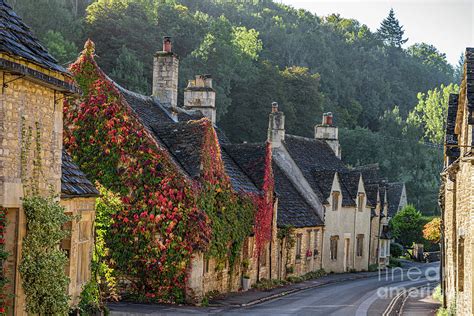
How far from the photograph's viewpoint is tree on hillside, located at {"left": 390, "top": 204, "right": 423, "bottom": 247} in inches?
2795

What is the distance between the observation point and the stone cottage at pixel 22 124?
14.5 meters

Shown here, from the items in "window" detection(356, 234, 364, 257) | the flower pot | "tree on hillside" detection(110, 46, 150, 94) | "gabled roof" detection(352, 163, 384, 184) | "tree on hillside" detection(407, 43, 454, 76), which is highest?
"tree on hillside" detection(407, 43, 454, 76)

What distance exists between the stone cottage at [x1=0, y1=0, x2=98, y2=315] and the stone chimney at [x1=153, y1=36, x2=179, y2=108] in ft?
75.2

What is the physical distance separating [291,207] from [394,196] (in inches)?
1536

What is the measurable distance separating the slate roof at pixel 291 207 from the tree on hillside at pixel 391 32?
131 m

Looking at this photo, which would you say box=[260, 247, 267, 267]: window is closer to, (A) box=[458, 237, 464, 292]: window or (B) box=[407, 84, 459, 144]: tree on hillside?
(A) box=[458, 237, 464, 292]: window

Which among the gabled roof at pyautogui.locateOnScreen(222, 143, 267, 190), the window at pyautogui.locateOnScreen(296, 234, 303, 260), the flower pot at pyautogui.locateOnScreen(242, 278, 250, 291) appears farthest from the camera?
the window at pyautogui.locateOnScreen(296, 234, 303, 260)

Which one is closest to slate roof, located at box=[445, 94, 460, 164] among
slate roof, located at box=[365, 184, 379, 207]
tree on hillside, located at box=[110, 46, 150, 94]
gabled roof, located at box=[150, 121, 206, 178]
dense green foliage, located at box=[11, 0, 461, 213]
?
gabled roof, located at box=[150, 121, 206, 178]

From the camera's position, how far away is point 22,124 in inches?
600

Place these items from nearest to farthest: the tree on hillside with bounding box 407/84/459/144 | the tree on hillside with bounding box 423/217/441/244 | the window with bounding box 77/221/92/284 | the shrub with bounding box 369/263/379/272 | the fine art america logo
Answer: the window with bounding box 77/221/92/284 < the fine art america logo < the shrub with bounding box 369/263/379/272 < the tree on hillside with bounding box 423/217/441/244 < the tree on hillside with bounding box 407/84/459/144

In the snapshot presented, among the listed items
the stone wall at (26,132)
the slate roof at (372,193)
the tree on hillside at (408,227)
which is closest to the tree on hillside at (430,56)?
the tree on hillside at (408,227)

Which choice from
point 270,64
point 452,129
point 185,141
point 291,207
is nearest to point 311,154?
point 291,207

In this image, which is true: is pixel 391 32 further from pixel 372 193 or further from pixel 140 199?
pixel 140 199

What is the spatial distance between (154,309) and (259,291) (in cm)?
1011
